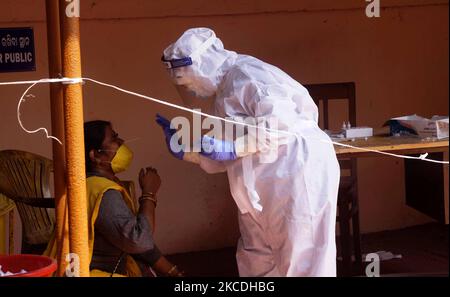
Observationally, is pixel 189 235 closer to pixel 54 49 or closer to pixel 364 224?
pixel 364 224

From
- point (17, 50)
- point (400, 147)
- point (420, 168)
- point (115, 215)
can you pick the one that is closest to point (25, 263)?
point (115, 215)

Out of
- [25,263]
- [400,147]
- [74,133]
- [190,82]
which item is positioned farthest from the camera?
[400,147]

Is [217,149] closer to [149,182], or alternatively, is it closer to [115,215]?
[149,182]

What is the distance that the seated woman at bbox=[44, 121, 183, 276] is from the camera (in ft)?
12.9

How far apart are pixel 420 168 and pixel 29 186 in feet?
8.77

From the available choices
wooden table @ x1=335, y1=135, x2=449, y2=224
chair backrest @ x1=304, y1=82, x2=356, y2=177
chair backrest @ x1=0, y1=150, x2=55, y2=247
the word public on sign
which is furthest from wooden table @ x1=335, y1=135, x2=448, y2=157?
the word public on sign

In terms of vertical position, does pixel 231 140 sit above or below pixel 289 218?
above

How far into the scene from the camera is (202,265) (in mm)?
5852

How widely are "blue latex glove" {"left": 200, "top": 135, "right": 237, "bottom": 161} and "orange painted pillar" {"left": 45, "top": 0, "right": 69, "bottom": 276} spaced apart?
32.6 inches

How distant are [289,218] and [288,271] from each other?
238 mm

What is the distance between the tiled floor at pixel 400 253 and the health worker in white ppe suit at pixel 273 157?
1.50m

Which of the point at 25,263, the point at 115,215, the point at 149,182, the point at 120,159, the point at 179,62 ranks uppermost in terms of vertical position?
the point at 179,62

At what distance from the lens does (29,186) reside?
4719mm
